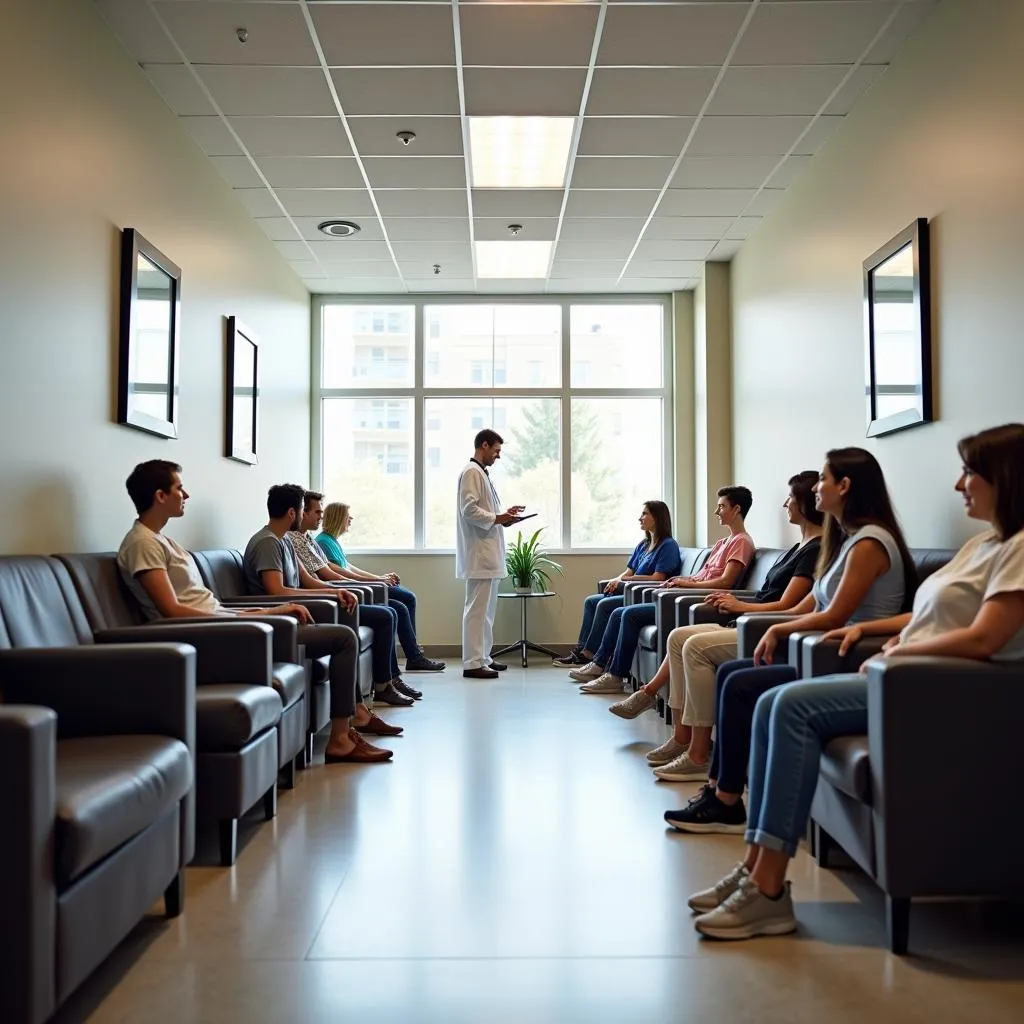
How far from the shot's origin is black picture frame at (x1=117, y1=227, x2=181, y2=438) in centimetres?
423

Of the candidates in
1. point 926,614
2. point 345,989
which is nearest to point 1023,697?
point 926,614

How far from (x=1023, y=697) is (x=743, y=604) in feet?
6.96

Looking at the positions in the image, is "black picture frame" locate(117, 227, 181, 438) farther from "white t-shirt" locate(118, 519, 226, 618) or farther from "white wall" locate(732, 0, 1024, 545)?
"white wall" locate(732, 0, 1024, 545)

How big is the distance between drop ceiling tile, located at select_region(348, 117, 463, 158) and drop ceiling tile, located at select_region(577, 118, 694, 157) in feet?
2.20

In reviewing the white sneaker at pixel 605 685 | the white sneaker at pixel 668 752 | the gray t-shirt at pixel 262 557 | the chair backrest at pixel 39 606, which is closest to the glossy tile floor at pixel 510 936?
the white sneaker at pixel 668 752

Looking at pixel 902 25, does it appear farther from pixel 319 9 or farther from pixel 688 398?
pixel 688 398

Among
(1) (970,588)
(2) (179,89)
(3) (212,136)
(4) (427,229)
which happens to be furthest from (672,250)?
(1) (970,588)

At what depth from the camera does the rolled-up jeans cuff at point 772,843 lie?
2385mm

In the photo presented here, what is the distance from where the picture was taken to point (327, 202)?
6242 mm

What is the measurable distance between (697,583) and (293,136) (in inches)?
126

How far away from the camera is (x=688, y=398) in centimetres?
854

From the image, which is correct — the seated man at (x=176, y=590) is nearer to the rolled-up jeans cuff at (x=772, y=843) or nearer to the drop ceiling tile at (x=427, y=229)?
the rolled-up jeans cuff at (x=772, y=843)

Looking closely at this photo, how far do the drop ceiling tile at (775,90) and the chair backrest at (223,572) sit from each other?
126 inches

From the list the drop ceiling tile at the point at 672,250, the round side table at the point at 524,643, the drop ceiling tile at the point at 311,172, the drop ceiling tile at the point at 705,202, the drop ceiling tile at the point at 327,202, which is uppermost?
the drop ceiling tile at the point at 672,250
